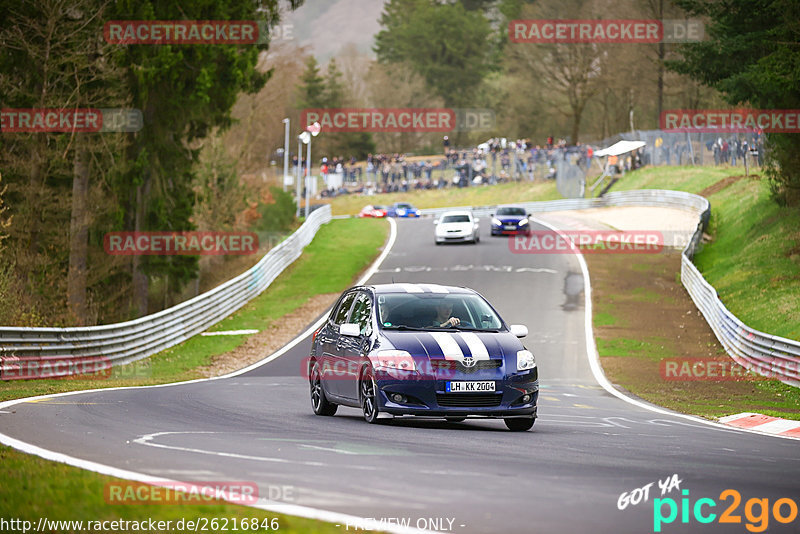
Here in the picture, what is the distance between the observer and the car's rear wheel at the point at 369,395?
12531 mm

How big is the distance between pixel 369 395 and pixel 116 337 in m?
15.4

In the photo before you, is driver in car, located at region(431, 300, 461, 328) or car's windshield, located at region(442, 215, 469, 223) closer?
driver in car, located at region(431, 300, 461, 328)

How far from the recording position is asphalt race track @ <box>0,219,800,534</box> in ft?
22.9

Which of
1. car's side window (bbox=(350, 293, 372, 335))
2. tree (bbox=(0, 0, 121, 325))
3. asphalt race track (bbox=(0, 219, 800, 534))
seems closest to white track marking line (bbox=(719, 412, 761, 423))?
asphalt race track (bbox=(0, 219, 800, 534))

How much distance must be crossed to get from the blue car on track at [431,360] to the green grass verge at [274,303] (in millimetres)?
5758

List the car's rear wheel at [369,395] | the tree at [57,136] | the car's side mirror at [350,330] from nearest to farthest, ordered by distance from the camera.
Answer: the car's rear wheel at [369,395] → the car's side mirror at [350,330] → the tree at [57,136]

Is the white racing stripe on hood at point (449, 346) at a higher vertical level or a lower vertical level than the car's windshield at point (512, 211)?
lower

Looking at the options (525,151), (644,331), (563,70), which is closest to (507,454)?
(644,331)

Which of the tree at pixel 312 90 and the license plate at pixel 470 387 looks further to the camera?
the tree at pixel 312 90

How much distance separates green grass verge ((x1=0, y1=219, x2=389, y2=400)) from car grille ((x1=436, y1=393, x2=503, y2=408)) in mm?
7117

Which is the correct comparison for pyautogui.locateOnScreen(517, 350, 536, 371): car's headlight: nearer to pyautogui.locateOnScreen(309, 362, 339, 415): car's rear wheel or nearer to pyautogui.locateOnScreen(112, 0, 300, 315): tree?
pyautogui.locateOnScreen(309, 362, 339, 415): car's rear wheel

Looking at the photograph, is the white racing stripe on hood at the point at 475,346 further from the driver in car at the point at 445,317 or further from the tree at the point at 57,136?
the tree at the point at 57,136

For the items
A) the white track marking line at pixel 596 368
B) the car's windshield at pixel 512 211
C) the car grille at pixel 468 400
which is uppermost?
the car's windshield at pixel 512 211

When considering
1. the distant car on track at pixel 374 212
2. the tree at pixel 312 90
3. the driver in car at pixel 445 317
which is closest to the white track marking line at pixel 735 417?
the driver in car at pixel 445 317
